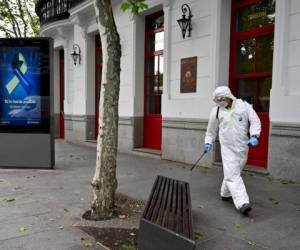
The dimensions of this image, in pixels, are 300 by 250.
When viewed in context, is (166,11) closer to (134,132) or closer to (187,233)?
(134,132)

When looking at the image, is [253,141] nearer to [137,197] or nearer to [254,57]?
[137,197]

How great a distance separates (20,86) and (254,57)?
16.2 ft

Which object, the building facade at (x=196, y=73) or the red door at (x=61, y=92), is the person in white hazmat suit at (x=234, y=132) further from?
the red door at (x=61, y=92)

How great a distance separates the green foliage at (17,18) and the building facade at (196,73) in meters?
8.58

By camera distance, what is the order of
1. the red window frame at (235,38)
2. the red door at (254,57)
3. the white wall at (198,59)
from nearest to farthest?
the red door at (254,57)
the red window frame at (235,38)
the white wall at (198,59)

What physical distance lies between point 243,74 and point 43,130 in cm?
442

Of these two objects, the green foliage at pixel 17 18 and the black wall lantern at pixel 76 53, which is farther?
the green foliage at pixel 17 18

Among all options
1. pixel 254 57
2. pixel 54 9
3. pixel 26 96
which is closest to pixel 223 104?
pixel 254 57

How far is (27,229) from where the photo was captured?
4145mm

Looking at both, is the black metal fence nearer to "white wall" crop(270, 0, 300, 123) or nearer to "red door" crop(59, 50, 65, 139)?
"red door" crop(59, 50, 65, 139)

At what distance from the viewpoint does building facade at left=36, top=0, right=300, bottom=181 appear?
637 centimetres

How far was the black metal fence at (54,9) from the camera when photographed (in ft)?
46.5

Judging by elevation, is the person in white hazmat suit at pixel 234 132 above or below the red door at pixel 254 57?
below

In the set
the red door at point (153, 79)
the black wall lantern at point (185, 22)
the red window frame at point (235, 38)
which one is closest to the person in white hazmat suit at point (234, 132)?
the red window frame at point (235, 38)
